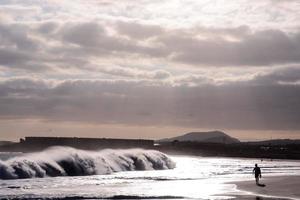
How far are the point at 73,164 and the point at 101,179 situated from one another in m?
12.9

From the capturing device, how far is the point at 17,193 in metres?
36.9

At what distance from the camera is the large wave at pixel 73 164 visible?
55312 millimetres

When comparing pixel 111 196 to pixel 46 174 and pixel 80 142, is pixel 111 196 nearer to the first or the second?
pixel 46 174

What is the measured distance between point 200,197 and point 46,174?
2502 centimetres

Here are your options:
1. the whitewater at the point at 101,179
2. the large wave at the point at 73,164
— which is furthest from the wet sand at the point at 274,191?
the large wave at the point at 73,164

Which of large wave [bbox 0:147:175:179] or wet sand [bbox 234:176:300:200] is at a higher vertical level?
large wave [bbox 0:147:175:179]

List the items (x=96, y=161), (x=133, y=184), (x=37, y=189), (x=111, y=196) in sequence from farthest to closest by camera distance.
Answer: (x=96, y=161) → (x=133, y=184) → (x=37, y=189) → (x=111, y=196)

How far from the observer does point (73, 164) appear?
64188 millimetres

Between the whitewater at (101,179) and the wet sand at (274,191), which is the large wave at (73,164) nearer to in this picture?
the whitewater at (101,179)

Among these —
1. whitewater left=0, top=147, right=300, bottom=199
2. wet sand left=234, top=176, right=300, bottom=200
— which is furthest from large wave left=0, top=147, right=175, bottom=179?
wet sand left=234, top=176, right=300, bottom=200

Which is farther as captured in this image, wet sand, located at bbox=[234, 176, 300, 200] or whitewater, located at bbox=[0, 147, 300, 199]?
whitewater, located at bbox=[0, 147, 300, 199]

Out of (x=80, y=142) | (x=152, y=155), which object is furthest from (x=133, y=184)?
(x=80, y=142)

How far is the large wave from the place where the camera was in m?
55.3

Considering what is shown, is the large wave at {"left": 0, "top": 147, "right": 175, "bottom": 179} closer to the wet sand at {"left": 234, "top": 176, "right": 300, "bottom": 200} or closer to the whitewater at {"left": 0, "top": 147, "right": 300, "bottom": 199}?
the whitewater at {"left": 0, "top": 147, "right": 300, "bottom": 199}
